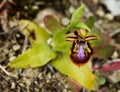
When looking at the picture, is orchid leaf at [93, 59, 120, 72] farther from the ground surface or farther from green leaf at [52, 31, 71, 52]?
green leaf at [52, 31, 71, 52]

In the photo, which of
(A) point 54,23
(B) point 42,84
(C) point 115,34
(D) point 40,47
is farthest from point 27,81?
(C) point 115,34

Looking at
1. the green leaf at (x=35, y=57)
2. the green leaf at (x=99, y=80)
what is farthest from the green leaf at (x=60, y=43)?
the green leaf at (x=99, y=80)

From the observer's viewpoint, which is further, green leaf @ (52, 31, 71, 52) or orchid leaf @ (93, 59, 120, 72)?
orchid leaf @ (93, 59, 120, 72)

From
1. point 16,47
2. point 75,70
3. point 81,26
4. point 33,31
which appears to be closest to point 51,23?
point 33,31

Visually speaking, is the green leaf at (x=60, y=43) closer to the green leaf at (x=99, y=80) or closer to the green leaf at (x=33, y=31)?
the green leaf at (x=33, y=31)

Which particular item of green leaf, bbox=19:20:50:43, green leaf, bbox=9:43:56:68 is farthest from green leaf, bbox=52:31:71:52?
green leaf, bbox=19:20:50:43
